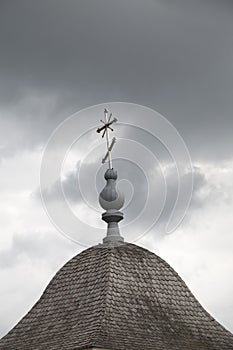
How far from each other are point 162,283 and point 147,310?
1.56 m

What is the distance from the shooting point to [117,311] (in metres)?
36.8

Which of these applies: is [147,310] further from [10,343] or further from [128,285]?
[10,343]

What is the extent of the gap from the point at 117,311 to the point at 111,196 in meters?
4.09

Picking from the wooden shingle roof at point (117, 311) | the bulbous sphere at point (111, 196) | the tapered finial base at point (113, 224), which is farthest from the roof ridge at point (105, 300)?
the bulbous sphere at point (111, 196)

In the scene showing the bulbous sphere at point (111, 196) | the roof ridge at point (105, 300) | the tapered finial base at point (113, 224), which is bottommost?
the roof ridge at point (105, 300)

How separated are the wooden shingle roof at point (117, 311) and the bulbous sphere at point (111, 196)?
3.70 feet

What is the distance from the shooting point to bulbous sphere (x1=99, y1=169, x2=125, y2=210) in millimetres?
39656

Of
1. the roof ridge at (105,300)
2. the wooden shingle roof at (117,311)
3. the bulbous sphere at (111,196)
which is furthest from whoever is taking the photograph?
the bulbous sphere at (111,196)

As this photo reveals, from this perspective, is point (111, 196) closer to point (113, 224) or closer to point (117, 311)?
point (113, 224)

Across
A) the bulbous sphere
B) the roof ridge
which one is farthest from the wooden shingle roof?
the bulbous sphere

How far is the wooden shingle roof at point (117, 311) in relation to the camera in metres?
36.2

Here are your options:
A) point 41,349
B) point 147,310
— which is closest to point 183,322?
point 147,310

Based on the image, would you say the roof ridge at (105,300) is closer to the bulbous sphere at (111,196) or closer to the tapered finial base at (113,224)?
the tapered finial base at (113,224)

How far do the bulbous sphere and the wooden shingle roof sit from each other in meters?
1.13
